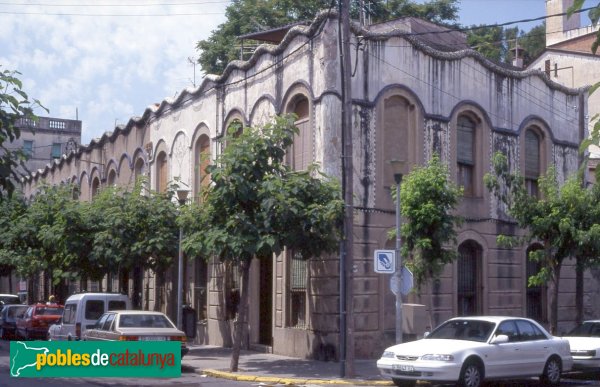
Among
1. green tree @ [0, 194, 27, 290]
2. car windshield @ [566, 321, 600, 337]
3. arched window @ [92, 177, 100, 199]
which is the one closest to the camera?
car windshield @ [566, 321, 600, 337]

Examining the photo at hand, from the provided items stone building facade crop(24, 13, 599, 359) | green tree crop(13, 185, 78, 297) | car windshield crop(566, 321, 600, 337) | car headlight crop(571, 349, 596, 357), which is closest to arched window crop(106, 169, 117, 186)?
green tree crop(13, 185, 78, 297)

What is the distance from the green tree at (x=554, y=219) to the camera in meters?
22.6

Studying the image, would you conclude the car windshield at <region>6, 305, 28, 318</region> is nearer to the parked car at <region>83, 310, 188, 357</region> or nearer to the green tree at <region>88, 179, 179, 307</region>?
the green tree at <region>88, 179, 179, 307</region>

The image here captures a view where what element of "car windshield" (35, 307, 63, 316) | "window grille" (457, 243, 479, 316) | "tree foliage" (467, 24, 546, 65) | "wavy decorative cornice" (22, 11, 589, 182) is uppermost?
"tree foliage" (467, 24, 546, 65)

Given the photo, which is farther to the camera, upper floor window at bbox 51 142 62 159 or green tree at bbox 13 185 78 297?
upper floor window at bbox 51 142 62 159

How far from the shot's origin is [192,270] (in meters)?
31.3

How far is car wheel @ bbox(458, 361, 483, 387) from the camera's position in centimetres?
1655

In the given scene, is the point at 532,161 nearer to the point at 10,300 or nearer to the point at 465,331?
the point at 465,331

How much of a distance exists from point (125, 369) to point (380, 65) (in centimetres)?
1233

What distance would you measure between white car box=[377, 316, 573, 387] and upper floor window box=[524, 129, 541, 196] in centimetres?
1046

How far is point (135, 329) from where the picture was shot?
20812mm

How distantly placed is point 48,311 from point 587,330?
19930 mm

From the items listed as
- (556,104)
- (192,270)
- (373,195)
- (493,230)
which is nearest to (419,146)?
(373,195)

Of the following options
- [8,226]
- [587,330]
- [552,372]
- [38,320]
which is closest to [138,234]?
[38,320]
